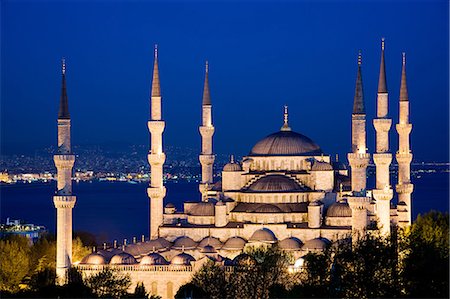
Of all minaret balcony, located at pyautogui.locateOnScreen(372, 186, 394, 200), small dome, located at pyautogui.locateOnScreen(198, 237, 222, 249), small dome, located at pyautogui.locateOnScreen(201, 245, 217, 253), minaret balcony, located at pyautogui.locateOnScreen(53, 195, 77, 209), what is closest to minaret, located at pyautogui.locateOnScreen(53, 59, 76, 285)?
minaret balcony, located at pyautogui.locateOnScreen(53, 195, 77, 209)

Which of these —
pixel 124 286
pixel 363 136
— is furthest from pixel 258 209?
pixel 124 286

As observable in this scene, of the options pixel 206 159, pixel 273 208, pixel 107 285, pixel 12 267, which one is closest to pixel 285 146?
pixel 206 159

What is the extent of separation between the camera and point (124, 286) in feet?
96.0

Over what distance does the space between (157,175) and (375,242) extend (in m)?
14.2

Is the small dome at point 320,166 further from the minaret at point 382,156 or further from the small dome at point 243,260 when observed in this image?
the small dome at point 243,260

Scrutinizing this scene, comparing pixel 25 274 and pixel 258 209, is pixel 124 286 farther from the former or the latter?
pixel 258 209

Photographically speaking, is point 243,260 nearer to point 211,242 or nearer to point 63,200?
point 211,242

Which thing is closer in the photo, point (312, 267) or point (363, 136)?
point (312, 267)

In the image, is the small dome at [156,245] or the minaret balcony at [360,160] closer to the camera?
the small dome at [156,245]

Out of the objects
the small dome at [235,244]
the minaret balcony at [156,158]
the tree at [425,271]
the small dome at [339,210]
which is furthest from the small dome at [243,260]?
the minaret balcony at [156,158]

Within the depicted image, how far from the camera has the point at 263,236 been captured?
3441 centimetres

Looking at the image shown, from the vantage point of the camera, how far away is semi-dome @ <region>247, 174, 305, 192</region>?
120ft

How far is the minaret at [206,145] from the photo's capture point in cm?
4156

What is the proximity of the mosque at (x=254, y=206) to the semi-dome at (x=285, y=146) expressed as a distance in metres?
0.04
